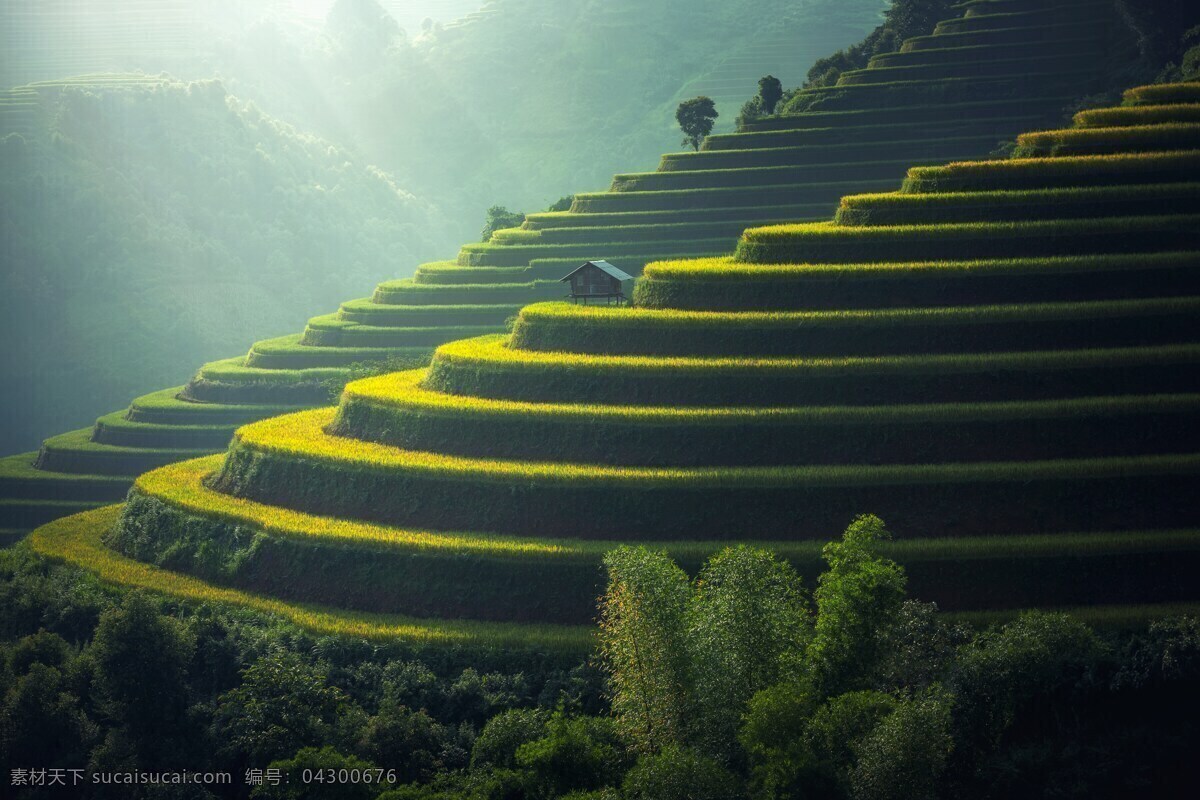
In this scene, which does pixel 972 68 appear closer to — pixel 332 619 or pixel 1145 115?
pixel 1145 115

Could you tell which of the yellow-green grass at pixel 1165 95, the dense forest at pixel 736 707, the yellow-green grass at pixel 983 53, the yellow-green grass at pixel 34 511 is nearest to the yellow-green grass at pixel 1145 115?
the yellow-green grass at pixel 1165 95

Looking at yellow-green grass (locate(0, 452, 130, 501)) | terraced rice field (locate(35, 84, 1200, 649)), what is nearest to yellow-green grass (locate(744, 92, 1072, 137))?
terraced rice field (locate(35, 84, 1200, 649))

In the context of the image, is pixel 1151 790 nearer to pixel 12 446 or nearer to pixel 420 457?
pixel 420 457

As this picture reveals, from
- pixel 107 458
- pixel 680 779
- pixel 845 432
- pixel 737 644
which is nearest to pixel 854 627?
pixel 737 644

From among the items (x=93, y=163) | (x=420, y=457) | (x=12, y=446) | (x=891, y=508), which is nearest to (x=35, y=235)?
(x=93, y=163)

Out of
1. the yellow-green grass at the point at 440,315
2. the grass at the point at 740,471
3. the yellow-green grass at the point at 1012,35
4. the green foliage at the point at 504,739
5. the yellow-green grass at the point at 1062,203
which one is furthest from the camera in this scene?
the yellow-green grass at the point at 1012,35

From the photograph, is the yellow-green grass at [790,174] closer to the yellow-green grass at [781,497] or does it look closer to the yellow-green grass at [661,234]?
the yellow-green grass at [661,234]
